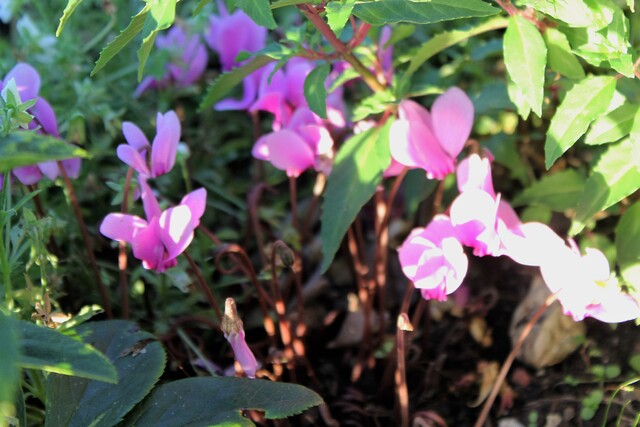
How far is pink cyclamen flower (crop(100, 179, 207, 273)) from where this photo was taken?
47.3 inches

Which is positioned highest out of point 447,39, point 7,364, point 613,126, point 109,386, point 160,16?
point 160,16

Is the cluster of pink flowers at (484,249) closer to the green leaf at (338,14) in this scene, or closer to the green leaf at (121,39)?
the green leaf at (338,14)

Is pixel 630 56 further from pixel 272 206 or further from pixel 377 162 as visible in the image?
pixel 272 206

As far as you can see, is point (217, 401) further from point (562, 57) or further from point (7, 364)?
point (562, 57)

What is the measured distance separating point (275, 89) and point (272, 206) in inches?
17.5

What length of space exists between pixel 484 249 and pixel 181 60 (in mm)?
967

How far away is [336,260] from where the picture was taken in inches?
70.5

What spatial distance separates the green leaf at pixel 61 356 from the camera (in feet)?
3.08

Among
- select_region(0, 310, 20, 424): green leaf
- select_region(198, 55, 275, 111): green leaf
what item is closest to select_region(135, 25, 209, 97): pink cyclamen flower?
select_region(198, 55, 275, 111): green leaf

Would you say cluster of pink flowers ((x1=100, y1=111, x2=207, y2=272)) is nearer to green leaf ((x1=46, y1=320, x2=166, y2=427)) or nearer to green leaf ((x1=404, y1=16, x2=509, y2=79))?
green leaf ((x1=46, y1=320, x2=166, y2=427))

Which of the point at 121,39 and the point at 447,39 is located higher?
the point at 121,39

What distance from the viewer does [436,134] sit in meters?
1.31

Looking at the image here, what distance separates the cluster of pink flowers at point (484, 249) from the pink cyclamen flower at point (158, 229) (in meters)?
0.31

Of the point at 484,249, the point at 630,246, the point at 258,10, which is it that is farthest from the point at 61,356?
the point at 630,246
